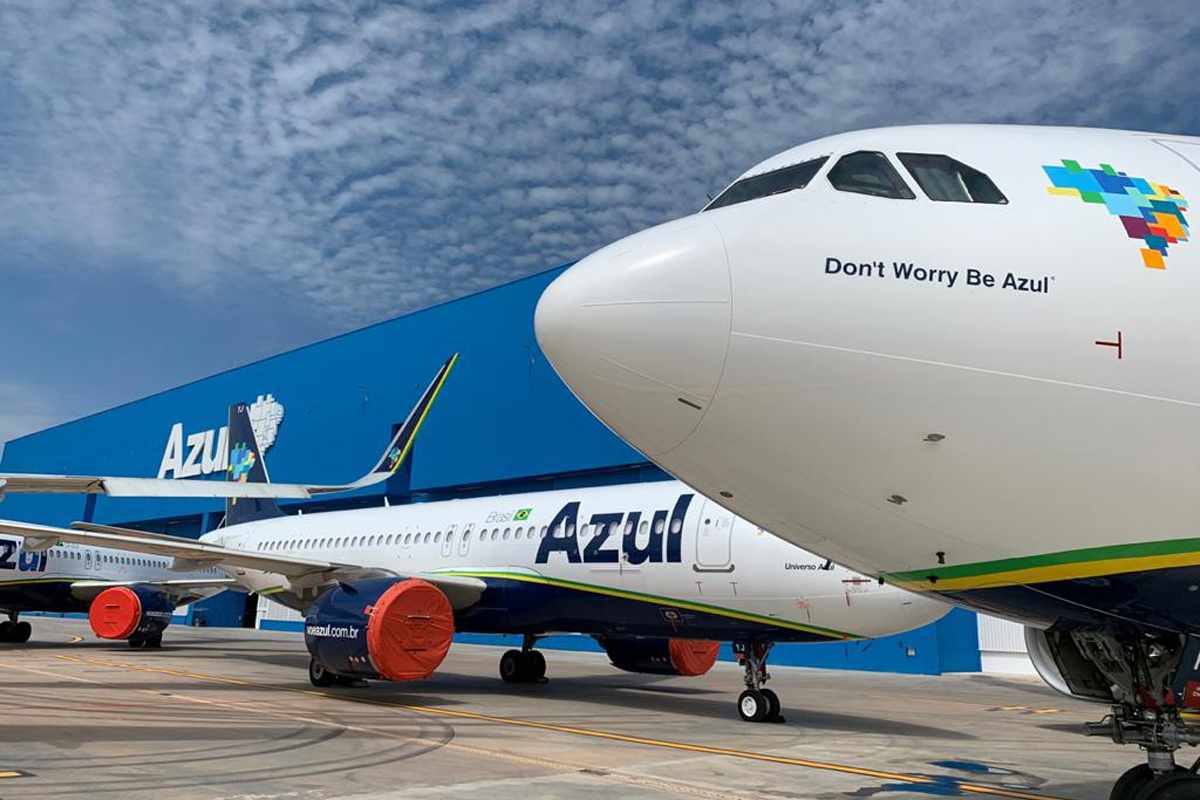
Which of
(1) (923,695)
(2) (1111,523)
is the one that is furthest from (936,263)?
(1) (923,695)

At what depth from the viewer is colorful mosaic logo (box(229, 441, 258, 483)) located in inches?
983

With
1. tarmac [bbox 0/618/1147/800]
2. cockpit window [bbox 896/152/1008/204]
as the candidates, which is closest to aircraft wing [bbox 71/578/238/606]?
tarmac [bbox 0/618/1147/800]

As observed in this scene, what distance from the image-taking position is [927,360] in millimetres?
3627

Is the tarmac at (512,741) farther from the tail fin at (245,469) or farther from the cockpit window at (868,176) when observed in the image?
the tail fin at (245,469)

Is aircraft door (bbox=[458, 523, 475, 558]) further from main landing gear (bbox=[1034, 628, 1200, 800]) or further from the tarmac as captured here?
main landing gear (bbox=[1034, 628, 1200, 800])

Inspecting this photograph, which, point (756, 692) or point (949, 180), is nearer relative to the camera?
point (949, 180)

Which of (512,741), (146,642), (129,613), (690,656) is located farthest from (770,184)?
(146,642)

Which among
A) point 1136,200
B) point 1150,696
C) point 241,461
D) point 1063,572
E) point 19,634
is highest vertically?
point 241,461

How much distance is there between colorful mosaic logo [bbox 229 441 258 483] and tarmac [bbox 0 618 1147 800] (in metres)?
8.51

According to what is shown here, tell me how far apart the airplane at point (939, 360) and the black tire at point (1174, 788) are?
89 centimetres

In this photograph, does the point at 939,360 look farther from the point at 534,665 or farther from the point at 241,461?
the point at 241,461

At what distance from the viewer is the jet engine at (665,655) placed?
14484 mm

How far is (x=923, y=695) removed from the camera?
16.2 metres

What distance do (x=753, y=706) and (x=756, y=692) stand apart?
17 centimetres
